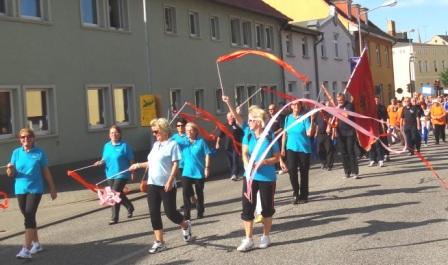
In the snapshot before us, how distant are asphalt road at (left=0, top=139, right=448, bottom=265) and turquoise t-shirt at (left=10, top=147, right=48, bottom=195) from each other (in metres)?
0.85

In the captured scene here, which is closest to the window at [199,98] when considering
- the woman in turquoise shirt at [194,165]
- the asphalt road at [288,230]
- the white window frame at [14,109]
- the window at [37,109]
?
the window at [37,109]

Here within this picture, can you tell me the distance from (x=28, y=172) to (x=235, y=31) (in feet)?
79.1

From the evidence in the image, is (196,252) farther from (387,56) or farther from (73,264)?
(387,56)

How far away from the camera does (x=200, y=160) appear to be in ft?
31.7

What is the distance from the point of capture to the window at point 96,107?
811 inches

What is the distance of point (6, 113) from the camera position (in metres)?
17.6

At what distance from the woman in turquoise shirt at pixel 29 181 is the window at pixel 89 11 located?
12954 millimetres

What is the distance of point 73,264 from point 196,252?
4.65 feet

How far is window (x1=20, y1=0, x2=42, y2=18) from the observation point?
1808 cm

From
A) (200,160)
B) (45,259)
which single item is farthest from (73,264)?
(200,160)

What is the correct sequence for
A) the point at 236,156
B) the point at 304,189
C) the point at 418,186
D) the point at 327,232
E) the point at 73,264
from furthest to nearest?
1. the point at 236,156
2. the point at 418,186
3. the point at 304,189
4. the point at 327,232
5. the point at 73,264

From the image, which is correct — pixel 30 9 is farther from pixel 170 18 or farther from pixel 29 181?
pixel 29 181

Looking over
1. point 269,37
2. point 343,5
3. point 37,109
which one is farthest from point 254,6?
point 343,5

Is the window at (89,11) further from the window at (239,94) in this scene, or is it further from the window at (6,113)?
the window at (239,94)
